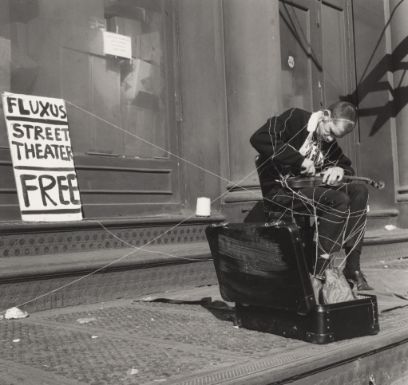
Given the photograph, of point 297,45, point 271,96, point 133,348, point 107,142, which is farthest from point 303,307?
point 297,45

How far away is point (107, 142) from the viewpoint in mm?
5535

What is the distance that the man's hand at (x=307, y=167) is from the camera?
4.50 metres

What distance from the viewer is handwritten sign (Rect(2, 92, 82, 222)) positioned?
4.71 meters

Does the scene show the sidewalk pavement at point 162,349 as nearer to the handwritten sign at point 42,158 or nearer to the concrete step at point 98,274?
the concrete step at point 98,274

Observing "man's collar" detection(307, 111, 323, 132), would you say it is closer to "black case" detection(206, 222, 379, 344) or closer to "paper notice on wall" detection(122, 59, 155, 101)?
"black case" detection(206, 222, 379, 344)

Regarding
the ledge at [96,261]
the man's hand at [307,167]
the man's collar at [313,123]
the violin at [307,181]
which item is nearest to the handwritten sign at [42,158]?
the ledge at [96,261]

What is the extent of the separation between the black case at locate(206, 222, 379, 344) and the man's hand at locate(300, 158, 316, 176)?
1137 mm

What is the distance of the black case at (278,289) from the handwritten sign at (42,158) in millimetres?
1665

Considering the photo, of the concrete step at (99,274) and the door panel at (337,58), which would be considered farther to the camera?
the door panel at (337,58)

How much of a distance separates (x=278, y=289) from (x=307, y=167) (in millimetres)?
1466

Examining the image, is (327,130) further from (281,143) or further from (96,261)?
(96,261)

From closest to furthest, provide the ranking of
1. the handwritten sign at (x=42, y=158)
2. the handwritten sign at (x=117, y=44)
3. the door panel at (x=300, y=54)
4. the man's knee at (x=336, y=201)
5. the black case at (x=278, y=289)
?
the black case at (x=278, y=289) → the man's knee at (x=336, y=201) → the handwritten sign at (x=42, y=158) → the handwritten sign at (x=117, y=44) → the door panel at (x=300, y=54)

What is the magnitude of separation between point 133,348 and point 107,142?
2.69 m

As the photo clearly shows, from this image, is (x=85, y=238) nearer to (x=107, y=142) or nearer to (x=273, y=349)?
(x=107, y=142)
